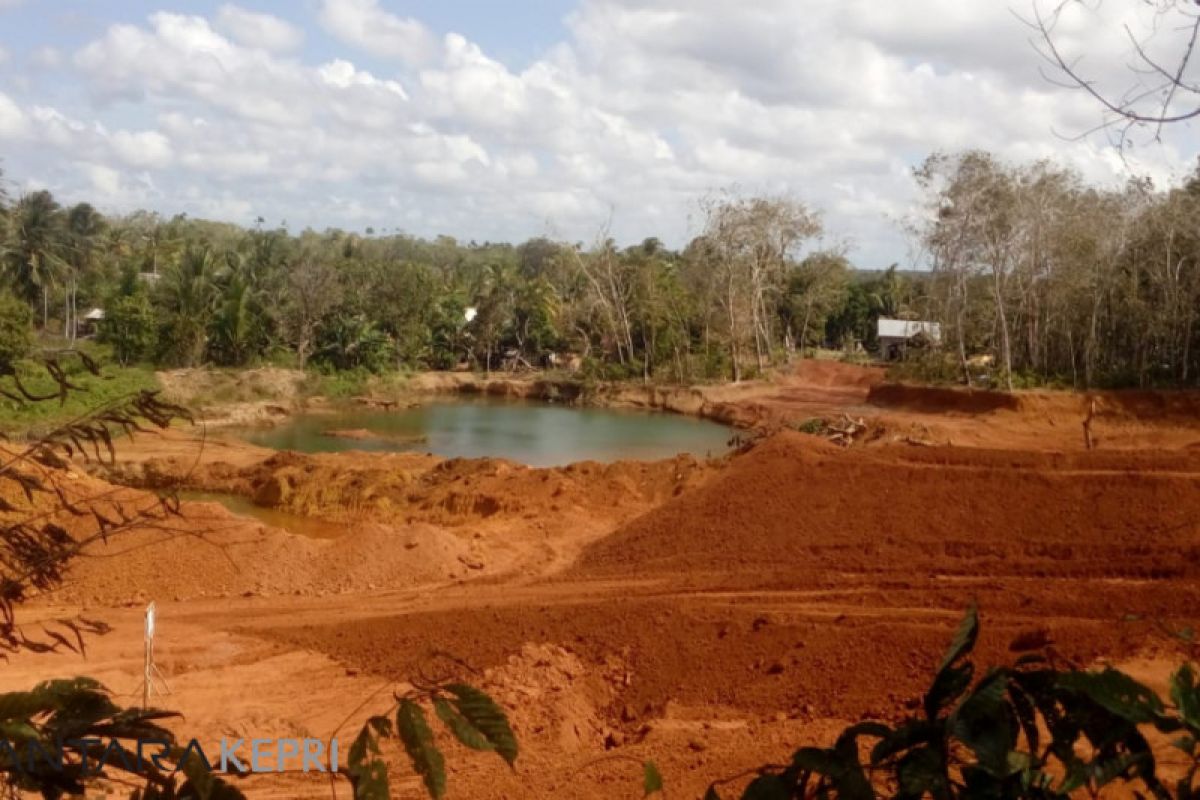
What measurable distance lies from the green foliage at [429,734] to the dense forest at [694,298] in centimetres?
2373

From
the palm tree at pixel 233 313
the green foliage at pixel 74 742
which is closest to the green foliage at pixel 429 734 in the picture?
the green foliage at pixel 74 742

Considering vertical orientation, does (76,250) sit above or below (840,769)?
above

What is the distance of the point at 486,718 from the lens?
1.87m

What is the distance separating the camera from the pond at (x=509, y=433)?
26.8 metres

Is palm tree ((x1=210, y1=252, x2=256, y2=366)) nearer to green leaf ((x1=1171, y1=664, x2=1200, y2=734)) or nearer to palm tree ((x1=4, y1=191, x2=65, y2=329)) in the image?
palm tree ((x1=4, y1=191, x2=65, y2=329))

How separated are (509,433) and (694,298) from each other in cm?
1269

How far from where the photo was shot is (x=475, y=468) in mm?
19422

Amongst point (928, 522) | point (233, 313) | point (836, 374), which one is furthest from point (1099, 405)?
point (233, 313)

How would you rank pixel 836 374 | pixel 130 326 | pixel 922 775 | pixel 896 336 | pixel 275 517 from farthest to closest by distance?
pixel 896 336
pixel 836 374
pixel 130 326
pixel 275 517
pixel 922 775

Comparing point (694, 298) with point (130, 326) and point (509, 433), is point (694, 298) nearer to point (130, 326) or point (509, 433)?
point (509, 433)

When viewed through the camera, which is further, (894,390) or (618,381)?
(618,381)

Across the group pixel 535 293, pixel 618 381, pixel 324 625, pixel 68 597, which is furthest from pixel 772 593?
pixel 535 293

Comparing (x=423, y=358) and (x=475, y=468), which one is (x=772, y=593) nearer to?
(x=475, y=468)

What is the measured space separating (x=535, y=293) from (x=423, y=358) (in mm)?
5446
